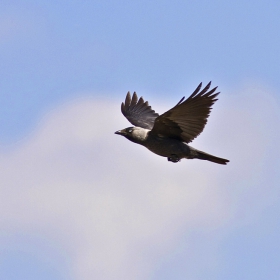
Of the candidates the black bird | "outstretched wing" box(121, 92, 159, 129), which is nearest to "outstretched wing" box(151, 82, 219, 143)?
the black bird

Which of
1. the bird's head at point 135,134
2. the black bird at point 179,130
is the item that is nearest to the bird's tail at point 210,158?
the black bird at point 179,130

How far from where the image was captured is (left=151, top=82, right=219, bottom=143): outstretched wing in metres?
19.5

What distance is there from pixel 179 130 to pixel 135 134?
1.25m

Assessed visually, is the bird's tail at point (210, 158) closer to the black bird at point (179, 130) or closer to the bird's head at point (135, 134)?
the black bird at point (179, 130)

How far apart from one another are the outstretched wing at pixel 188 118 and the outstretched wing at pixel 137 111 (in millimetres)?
3368

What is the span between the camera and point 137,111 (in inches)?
970

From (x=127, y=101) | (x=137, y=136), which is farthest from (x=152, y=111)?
(x=137, y=136)

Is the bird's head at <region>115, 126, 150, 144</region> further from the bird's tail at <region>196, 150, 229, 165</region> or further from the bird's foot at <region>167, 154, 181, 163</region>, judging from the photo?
the bird's tail at <region>196, 150, 229, 165</region>

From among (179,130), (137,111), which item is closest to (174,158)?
(179,130)

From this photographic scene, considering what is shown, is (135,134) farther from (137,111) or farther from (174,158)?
(137,111)

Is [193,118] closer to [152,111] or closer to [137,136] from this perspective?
[137,136]

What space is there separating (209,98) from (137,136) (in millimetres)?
2380

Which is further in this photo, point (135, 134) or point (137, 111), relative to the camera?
point (137, 111)

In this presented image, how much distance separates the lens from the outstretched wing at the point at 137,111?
24009 millimetres
